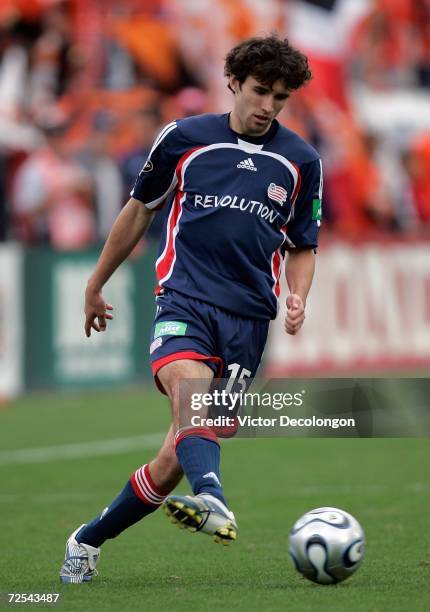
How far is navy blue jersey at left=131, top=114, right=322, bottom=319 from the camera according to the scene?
21.5 feet

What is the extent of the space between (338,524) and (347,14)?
763 inches

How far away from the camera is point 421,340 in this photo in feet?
68.8

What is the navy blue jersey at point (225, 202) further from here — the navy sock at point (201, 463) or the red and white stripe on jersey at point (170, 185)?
the navy sock at point (201, 463)

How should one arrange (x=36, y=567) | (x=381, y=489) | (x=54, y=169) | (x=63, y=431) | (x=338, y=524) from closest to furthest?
(x=338, y=524), (x=36, y=567), (x=381, y=489), (x=63, y=431), (x=54, y=169)

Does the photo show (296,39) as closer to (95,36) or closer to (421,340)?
(95,36)

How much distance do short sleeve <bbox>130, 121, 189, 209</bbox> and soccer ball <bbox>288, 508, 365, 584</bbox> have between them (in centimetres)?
161

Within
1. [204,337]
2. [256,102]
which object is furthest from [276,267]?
[256,102]

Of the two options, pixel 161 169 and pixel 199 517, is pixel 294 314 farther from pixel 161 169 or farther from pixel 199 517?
pixel 199 517

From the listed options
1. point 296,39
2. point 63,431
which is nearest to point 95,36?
point 296,39

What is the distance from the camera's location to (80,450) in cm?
1353

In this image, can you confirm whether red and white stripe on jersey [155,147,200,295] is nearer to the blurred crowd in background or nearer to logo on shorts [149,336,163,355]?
logo on shorts [149,336,163,355]

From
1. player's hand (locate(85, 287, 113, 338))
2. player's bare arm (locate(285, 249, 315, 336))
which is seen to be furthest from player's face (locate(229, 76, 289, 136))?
player's hand (locate(85, 287, 113, 338))

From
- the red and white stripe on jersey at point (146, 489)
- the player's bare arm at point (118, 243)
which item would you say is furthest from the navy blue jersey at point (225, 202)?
the red and white stripe on jersey at point (146, 489)

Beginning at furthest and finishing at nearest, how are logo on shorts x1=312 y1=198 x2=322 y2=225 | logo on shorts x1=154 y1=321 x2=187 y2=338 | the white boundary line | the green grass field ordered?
the white boundary line, logo on shorts x1=312 y1=198 x2=322 y2=225, logo on shorts x1=154 y1=321 x2=187 y2=338, the green grass field
